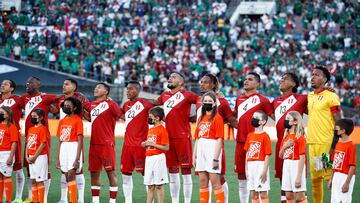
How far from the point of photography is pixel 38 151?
598 inches

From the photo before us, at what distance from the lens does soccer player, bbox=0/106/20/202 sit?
1568cm

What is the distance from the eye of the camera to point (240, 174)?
577 inches

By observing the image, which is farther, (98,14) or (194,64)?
(98,14)

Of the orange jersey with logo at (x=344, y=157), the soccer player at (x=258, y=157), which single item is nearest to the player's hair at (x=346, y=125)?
the orange jersey with logo at (x=344, y=157)

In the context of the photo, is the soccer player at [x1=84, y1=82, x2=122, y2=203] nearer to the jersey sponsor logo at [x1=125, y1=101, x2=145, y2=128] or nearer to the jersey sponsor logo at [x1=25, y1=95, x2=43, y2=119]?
the jersey sponsor logo at [x1=125, y1=101, x2=145, y2=128]

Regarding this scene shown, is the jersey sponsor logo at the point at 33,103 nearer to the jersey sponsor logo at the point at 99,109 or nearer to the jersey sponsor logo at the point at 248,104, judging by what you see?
the jersey sponsor logo at the point at 99,109

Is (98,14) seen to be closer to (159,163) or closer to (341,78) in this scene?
(341,78)

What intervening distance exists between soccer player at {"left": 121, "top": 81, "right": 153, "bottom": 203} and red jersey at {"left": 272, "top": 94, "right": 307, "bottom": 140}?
2363 mm

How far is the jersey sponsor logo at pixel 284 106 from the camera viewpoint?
14.4m

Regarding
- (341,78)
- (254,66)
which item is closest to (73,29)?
(254,66)

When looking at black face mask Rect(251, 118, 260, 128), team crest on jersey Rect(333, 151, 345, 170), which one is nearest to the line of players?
black face mask Rect(251, 118, 260, 128)

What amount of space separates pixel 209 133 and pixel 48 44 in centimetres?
2689

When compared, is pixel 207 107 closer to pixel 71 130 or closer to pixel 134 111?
pixel 134 111

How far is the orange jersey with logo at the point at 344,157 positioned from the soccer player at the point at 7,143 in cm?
567
